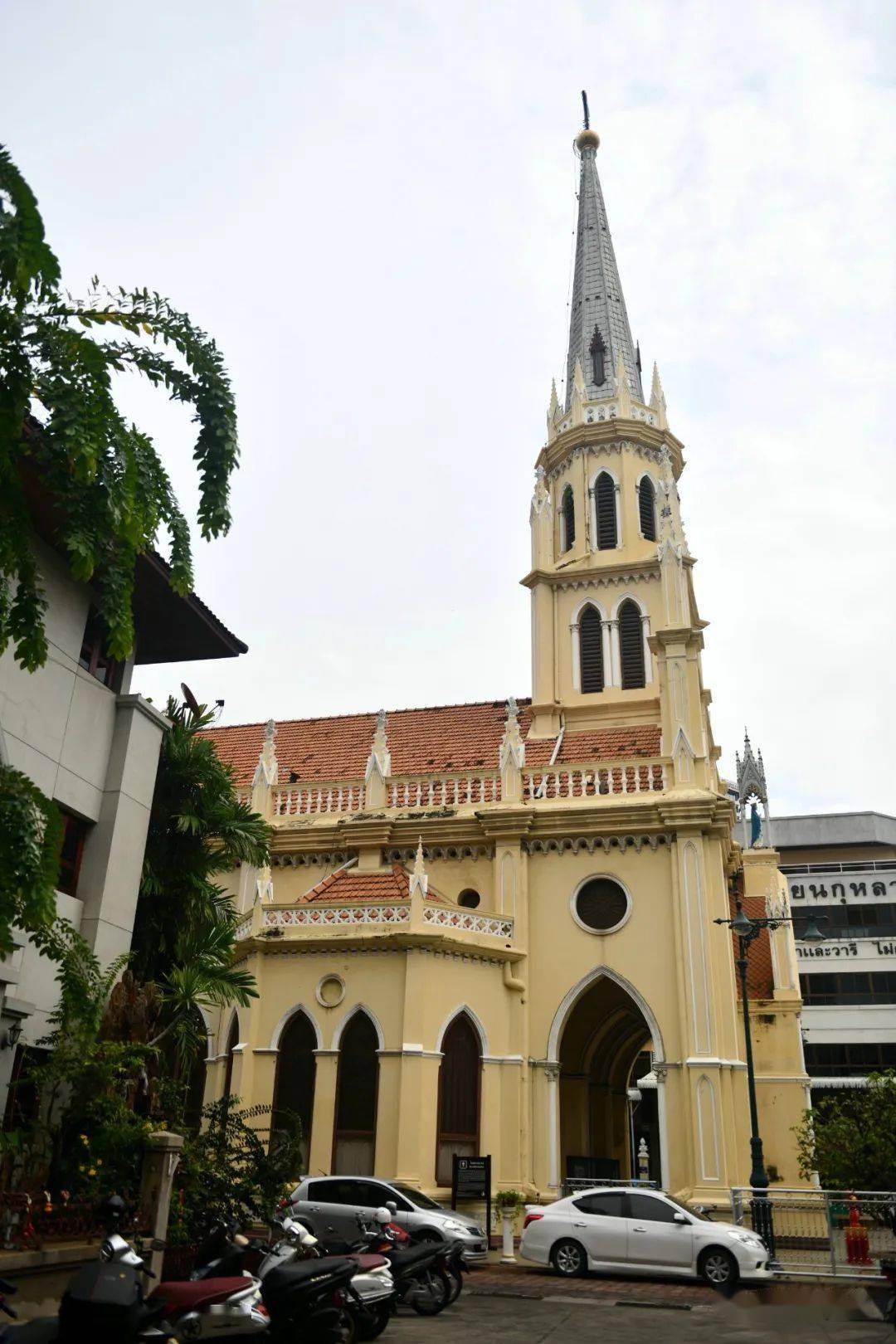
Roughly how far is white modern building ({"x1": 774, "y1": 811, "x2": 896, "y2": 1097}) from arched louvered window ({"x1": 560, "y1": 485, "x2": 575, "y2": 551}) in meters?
22.2

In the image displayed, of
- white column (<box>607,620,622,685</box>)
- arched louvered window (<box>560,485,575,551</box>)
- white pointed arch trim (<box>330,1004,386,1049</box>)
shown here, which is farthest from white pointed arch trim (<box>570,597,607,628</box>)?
white pointed arch trim (<box>330,1004,386,1049</box>)

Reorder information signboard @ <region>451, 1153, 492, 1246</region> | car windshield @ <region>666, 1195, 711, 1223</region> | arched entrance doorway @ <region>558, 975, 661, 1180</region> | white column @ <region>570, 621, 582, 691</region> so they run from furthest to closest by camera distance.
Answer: white column @ <region>570, 621, 582, 691</region> < arched entrance doorway @ <region>558, 975, 661, 1180</region> < information signboard @ <region>451, 1153, 492, 1246</region> < car windshield @ <region>666, 1195, 711, 1223</region>

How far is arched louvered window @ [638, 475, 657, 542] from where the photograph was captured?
31.7 meters

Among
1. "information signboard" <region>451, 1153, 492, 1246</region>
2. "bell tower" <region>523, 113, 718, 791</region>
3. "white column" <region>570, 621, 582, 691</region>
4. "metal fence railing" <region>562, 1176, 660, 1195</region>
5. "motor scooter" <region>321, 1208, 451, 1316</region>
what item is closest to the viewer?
"motor scooter" <region>321, 1208, 451, 1316</region>

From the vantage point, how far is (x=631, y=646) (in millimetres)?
29750

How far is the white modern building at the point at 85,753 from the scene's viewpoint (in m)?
13.4

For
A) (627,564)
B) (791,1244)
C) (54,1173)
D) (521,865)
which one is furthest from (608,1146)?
(54,1173)

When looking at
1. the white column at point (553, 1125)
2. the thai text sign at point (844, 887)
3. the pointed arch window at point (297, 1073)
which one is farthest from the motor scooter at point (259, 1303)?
the thai text sign at point (844, 887)

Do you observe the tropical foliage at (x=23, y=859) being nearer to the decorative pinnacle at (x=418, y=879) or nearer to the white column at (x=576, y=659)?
the decorative pinnacle at (x=418, y=879)

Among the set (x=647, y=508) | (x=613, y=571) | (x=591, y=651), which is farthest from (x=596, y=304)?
(x=591, y=651)

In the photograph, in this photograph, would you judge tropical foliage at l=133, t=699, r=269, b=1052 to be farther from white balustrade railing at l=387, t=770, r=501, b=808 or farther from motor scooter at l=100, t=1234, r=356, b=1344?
white balustrade railing at l=387, t=770, r=501, b=808

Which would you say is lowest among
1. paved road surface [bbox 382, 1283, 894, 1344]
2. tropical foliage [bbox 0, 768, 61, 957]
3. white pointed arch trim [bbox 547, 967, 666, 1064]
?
paved road surface [bbox 382, 1283, 894, 1344]

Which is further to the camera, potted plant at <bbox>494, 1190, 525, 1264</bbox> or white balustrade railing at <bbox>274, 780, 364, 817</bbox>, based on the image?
white balustrade railing at <bbox>274, 780, 364, 817</bbox>

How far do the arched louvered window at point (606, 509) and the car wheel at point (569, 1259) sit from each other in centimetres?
1959
